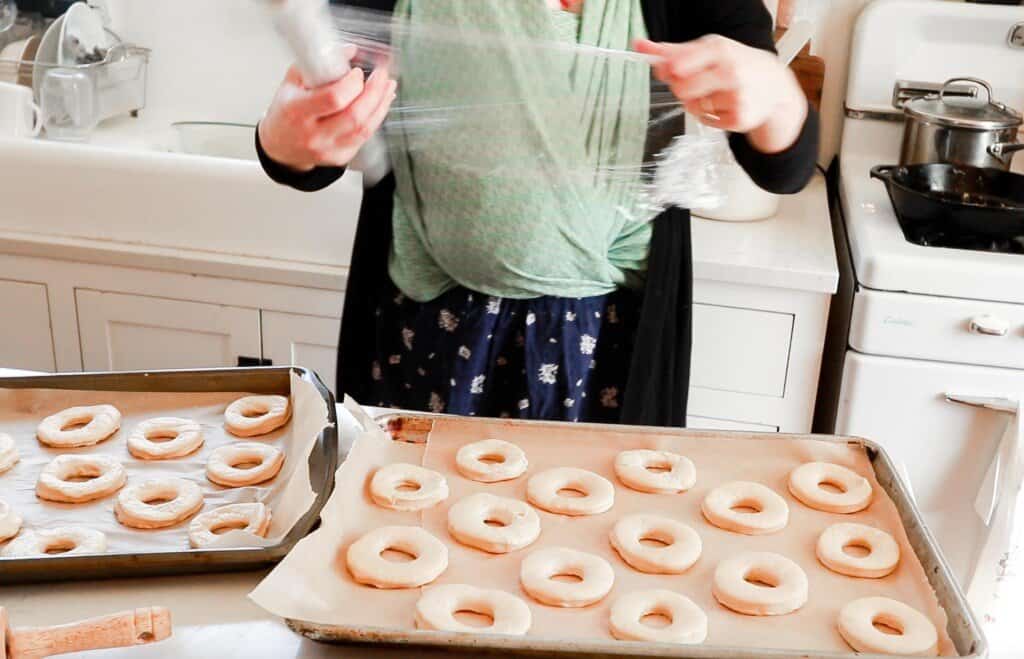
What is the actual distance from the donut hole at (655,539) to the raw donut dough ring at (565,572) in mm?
55

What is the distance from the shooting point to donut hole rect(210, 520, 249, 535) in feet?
2.85

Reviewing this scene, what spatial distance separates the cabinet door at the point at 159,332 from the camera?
1.83 metres

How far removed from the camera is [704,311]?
166 centimetres

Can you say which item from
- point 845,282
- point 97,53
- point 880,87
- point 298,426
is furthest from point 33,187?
point 880,87

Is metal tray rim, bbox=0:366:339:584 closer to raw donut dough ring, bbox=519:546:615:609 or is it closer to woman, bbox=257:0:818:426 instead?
raw donut dough ring, bbox=519:546:615:609

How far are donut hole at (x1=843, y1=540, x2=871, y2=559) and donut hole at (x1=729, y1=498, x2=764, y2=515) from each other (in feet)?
0.26

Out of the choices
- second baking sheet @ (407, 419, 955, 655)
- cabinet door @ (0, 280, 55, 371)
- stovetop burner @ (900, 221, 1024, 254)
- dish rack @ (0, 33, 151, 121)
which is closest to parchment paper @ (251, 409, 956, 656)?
second baking sheet @ (407, 419, 955, 655)

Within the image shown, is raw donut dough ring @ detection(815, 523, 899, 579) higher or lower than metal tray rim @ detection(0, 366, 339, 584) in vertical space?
lower

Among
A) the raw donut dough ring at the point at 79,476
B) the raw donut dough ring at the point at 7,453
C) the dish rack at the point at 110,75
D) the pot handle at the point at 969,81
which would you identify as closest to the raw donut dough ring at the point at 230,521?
the raw donut dough ring at the point at 79,476

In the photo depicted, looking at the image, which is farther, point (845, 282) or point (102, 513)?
point (845, 282)

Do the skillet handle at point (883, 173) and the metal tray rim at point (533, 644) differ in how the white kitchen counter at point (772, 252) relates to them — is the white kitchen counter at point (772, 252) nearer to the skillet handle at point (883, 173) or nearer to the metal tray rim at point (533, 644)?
the skillet handle at point (883, 173)

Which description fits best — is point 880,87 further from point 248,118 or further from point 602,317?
point 248,118

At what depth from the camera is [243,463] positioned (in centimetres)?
98

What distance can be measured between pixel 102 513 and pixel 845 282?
127 centimetres
